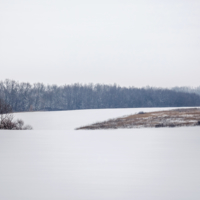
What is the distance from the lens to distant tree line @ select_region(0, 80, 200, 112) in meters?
78.4

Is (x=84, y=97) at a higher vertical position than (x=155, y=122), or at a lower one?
higher

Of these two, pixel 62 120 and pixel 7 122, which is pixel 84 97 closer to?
pixel 62 120

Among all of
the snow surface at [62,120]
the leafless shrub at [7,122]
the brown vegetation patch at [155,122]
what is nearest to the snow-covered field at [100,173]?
the brown vegetation patch at [155,122]

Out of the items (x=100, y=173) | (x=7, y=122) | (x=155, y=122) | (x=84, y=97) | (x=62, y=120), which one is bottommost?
(x=100, y=173)

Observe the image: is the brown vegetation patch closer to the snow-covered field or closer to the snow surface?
the snow surface

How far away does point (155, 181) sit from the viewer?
19.1 ft

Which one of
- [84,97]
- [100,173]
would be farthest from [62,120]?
[84,97]

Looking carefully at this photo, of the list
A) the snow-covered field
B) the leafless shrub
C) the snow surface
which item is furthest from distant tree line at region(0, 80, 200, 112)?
the snow-covered field

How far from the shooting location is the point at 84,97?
101m

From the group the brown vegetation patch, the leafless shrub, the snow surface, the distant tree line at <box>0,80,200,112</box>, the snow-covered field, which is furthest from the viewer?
the distant tree line at <box>0,80,200,112</box>

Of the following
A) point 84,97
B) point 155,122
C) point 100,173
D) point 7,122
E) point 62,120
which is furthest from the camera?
point 84,97

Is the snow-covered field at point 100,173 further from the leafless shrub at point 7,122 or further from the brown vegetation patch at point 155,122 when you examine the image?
the leafless shrub at point 7,122

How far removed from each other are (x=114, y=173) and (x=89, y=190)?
4.65 feet

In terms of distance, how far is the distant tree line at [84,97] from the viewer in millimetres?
78375
